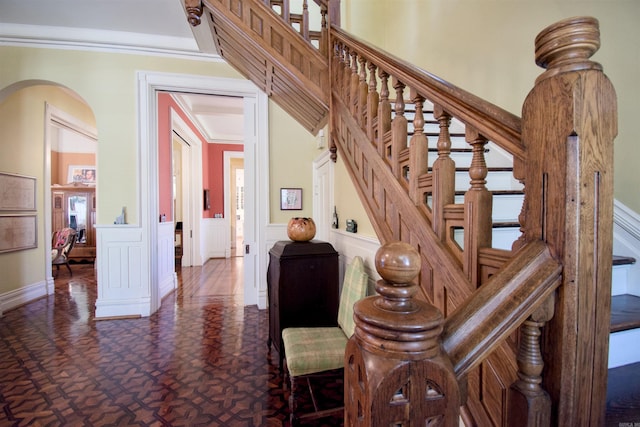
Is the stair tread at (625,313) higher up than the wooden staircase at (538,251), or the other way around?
the wooden staircase at (538,251)

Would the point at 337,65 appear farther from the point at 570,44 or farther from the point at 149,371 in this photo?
the point at 149,371

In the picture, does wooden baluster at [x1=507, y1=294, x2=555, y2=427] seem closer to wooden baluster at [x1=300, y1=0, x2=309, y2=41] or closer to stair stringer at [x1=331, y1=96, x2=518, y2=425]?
→ stair stringer at [x1=331, y1=96, x2=518, y2=425]

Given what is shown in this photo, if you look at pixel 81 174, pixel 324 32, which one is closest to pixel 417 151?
pixel 324 32

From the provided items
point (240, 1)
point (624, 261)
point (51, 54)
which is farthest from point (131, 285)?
point (624, 261)

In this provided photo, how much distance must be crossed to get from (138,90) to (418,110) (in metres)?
3.68

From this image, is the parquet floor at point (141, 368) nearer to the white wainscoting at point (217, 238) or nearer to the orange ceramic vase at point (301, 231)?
the orange ceramic vase at point (301, 231)

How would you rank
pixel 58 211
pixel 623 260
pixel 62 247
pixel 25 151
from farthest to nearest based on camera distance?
pixel 58 211 < pixel 62 247 < pixel 25 151 < pixel 623 260

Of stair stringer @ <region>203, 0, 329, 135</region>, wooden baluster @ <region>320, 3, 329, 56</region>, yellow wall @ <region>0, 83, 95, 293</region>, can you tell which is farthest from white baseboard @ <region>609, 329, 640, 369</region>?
yellow wall @ <region>0, 83, 95, 293</region>

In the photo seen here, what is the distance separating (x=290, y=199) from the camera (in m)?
3.82

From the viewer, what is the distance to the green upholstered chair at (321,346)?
1649 mm

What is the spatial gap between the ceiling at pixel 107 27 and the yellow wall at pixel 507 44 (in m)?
2.24

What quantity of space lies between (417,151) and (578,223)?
0.64m

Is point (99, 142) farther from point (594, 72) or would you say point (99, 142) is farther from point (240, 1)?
point (594, 72)

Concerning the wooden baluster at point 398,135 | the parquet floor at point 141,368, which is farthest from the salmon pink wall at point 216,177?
the wooden baluster at point 398,135
